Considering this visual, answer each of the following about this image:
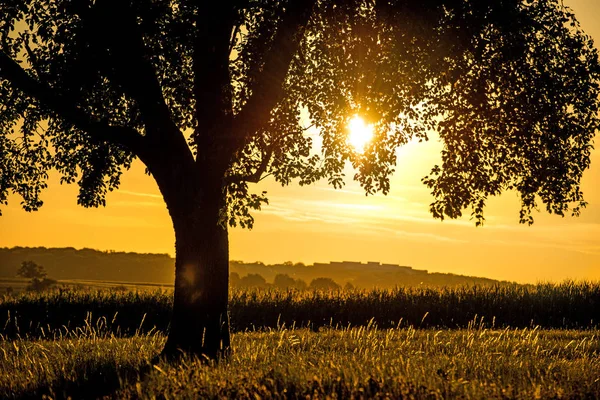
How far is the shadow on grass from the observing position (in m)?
10.3

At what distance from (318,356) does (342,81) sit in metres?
6.42

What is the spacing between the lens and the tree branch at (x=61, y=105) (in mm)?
13453

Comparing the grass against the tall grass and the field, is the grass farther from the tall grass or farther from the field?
the tall grass

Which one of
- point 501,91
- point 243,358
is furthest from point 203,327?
point 501,91

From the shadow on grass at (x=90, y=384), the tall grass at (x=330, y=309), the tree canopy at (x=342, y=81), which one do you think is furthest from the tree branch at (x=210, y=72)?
the tall grass at (x=330, y=309)

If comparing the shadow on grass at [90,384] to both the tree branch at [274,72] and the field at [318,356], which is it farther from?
the tree branch at [274,72]

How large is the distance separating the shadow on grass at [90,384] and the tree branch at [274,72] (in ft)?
16.7

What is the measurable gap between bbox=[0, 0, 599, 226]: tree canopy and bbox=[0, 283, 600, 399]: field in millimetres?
3516

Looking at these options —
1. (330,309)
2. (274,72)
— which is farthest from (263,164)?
(330,309)

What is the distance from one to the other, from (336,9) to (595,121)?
6.75 metres

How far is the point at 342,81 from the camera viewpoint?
15.4 m

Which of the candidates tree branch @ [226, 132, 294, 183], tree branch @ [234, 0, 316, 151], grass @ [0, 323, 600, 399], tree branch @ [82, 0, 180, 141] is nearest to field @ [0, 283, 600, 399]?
grass @ [0, 323, 600, 399]

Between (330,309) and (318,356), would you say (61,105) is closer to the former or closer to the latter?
(318,356)

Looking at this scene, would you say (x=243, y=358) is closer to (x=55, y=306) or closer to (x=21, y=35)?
(x=21, y=35)
